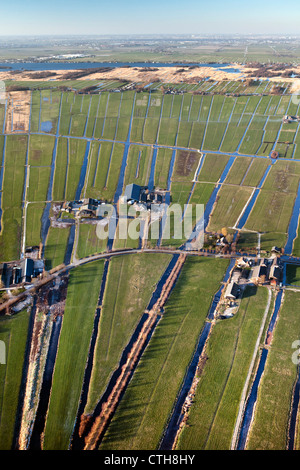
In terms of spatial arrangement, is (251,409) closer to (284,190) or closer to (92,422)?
(92,422)

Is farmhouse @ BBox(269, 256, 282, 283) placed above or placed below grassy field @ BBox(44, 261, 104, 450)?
above

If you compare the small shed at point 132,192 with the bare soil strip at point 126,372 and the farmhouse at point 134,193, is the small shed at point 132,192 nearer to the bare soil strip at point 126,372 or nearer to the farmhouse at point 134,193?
the farmhouse at point 134,193

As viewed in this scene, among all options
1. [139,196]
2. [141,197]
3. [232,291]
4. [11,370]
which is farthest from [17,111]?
[232,291]

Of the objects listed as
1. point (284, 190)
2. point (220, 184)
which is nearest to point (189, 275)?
point (220, 184)

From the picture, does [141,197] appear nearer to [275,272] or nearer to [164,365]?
[275,272]

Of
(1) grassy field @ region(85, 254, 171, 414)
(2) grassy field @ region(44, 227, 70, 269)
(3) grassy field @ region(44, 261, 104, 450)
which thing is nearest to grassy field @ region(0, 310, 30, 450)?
(3) grassy field @ region(44, 261, 104, 450)

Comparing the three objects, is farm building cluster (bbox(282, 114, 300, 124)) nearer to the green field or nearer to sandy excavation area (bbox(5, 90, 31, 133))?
the green field
